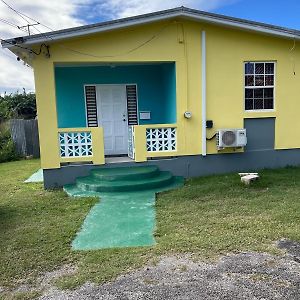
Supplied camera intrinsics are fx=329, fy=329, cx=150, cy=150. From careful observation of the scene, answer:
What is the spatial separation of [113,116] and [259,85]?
13.8 feet

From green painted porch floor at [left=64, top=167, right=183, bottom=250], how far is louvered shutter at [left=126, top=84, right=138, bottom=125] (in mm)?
2394

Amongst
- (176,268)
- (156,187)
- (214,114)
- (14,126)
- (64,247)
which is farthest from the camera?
(14,126)

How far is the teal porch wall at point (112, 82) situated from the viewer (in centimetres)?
955

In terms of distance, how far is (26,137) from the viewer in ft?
49.8

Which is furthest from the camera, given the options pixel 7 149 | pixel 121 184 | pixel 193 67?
pixel 7 149

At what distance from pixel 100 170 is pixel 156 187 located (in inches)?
59.6

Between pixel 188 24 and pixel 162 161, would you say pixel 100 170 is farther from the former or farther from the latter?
pixel 188 24

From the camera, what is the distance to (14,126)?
50.0 feet

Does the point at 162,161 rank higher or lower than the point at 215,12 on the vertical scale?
lower

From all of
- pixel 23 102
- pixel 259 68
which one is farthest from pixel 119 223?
pixel 23 102

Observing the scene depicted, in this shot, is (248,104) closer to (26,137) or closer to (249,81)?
(249,81)

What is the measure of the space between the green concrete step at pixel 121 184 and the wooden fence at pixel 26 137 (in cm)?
821

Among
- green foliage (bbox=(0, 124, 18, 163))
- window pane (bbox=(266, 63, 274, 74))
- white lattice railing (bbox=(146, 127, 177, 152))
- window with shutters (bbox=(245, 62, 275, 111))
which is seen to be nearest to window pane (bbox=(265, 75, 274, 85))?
window with shutters (bbox=(245, 62, 275, 111))

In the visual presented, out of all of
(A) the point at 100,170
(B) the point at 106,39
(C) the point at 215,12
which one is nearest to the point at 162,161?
(A) the point at 100,170
